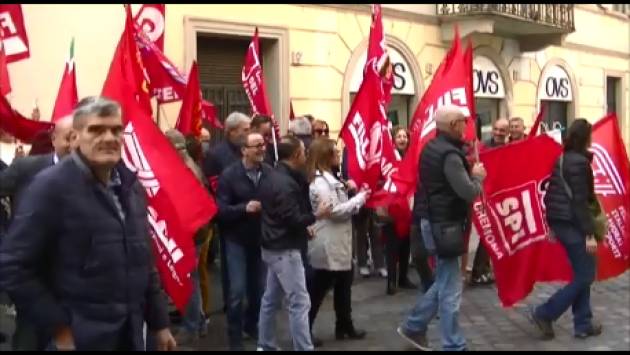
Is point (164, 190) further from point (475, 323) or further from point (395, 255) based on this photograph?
point (395, 255)

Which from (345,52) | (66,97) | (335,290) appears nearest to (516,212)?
(335,290)

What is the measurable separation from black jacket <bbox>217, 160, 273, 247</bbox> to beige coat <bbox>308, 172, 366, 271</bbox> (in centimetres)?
42

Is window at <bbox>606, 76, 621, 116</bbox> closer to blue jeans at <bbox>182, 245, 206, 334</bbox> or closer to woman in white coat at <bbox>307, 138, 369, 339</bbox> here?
woman in white coat at <bbox>307, 138, 369, 339</bbox>

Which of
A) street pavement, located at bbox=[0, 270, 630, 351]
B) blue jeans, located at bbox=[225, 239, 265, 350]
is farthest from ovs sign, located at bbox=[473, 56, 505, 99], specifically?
blue jeans, located at bbox=[225, 239, 265, 350]

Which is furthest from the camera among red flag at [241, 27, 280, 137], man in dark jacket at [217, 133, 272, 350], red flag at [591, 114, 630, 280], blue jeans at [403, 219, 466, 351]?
red flag at [241, 27, 280, 137]

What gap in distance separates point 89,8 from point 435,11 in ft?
25.3

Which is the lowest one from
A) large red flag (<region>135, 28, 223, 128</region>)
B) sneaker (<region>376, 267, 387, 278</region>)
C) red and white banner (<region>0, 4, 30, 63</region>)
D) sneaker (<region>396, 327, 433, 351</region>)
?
sneaker (<region>376, 267, 387, 278</region>)

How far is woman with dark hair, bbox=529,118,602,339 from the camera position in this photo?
7.19 m

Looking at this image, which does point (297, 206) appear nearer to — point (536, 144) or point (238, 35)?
point (536, 144)

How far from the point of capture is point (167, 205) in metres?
5.64

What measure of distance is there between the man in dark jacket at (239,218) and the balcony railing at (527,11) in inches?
435

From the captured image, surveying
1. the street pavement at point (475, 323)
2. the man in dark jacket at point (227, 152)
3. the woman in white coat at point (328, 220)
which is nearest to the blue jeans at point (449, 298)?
the street pavement at point (475, 323)

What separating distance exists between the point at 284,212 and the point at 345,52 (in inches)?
351

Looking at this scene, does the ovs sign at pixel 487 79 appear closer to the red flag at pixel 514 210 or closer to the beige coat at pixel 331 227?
the red flag at pixel 514 210
